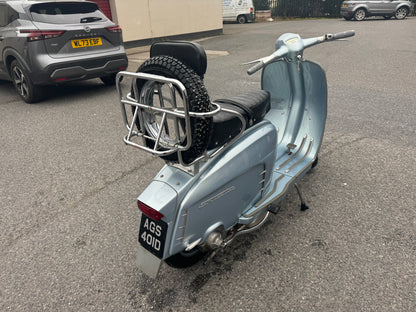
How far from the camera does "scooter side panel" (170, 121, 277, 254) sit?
1.73 metres

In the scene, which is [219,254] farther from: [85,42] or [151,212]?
[85,42]

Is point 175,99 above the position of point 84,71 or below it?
above

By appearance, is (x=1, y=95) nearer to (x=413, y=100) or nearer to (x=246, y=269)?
(x=246, y=269)

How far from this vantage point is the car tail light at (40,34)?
4.77m

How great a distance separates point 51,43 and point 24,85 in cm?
102

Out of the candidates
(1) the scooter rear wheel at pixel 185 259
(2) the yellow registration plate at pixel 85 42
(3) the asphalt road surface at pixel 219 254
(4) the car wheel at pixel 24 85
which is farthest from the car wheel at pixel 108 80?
(1) the scooter rear wheel at pixel 185 259

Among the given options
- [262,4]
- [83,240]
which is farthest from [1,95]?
[262,4]

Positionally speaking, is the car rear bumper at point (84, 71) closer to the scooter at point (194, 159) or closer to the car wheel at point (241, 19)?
the scooter at point (194, 159)

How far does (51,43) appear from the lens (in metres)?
4.86

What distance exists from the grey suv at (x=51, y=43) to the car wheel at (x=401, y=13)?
54.5ft

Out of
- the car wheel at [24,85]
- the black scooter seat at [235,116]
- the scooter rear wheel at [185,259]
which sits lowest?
the scooter rear wheel at [185,259]

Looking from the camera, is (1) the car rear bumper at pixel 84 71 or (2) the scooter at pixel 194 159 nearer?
(2) the scooter at pixel 194 159

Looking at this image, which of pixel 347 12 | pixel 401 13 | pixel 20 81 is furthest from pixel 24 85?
pixel 401 13

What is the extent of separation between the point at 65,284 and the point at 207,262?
924mm
